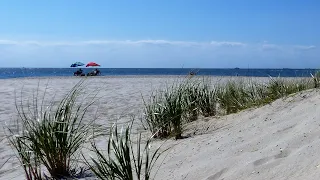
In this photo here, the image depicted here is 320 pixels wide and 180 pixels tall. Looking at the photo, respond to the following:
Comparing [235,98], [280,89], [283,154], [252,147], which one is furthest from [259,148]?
[235,98]

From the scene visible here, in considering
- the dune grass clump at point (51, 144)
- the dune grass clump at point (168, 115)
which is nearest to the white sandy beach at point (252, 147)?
the dune grass clump at point (168, 115)

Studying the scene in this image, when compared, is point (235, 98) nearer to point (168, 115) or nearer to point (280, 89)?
point (280, 89)

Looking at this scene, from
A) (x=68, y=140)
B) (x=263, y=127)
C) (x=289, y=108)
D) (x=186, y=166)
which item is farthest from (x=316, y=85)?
(x=68, y=140)

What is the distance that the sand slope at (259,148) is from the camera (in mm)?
3326

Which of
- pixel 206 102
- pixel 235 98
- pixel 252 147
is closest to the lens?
pixel 252 147

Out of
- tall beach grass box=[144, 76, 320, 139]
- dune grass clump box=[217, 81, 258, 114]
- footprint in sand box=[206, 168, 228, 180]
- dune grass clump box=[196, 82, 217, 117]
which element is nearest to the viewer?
footprint in sand box=[206, 168, 228, 180]

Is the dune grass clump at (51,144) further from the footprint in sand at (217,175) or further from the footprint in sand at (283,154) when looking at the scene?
the footprint in sand at (283,154)

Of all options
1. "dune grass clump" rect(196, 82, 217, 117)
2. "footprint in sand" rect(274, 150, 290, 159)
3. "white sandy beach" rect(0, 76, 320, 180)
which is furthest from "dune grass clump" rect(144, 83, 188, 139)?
"footprint in sand" rect(274, 150, 290, 159)

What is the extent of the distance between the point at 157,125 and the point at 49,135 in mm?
1946

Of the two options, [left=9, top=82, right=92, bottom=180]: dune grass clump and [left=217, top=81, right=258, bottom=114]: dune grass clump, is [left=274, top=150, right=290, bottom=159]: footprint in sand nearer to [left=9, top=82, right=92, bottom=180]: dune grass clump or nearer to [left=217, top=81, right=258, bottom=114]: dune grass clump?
[left=9, top=82, right=92, bottom=180]: dune grass clump

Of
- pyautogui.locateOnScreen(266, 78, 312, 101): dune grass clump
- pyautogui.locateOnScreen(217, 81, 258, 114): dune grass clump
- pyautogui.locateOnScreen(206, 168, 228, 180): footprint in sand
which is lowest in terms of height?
pyautogui.locateOnScreen(206, 168, 228, 180): footprint in sand

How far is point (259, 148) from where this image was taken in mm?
3941

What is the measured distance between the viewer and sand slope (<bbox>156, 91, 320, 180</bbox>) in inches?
131

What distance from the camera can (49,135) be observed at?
3.92 m
